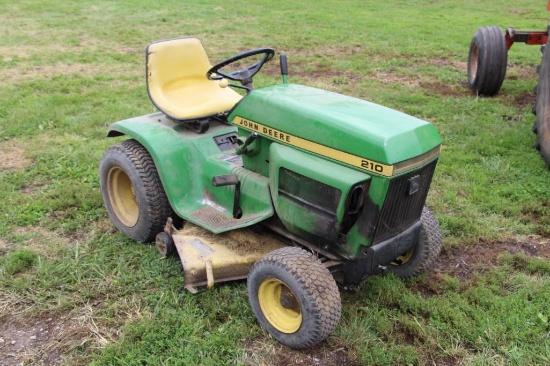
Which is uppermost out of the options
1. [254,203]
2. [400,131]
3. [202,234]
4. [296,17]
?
[400,131]

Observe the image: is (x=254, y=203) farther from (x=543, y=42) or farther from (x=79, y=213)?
(x=543, y=42)

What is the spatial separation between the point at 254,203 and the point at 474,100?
15.0 feet

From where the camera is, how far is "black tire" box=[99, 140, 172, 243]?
355 centimetres

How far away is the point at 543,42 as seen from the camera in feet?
→ 23.5

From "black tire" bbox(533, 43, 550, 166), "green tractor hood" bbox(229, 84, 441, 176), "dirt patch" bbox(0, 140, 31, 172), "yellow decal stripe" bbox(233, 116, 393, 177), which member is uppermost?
"green tractor hood" bbox(229, 84, 441, 176)

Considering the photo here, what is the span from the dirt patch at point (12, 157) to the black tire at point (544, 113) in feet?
15.4

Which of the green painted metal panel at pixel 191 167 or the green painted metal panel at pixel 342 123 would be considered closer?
the green painted metal panel at pixel 342 123

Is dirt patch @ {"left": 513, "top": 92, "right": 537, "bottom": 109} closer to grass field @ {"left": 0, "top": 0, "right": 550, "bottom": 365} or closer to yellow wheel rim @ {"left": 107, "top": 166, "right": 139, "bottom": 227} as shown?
grass field @ {"left": 0, "top": 0, "right": 550, "bottom": 365}

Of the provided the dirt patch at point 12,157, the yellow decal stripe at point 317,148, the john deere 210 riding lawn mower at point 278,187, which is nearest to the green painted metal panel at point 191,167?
the john deere 210 riding lawn mower at point 278,187

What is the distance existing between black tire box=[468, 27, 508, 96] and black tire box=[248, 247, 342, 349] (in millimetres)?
5026

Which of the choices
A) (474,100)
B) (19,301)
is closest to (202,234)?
(19,301)

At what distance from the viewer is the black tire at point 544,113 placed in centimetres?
498

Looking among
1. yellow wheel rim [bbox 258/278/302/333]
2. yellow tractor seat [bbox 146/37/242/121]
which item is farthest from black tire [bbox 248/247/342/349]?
yellow tractor seat [bbox 146/37/242/121]

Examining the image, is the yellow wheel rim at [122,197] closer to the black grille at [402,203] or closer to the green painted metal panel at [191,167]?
the green painted metal panel at [191,167]
